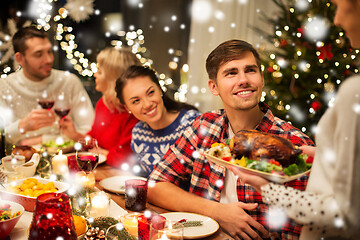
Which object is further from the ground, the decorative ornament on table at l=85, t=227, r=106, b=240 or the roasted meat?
the roasted meat

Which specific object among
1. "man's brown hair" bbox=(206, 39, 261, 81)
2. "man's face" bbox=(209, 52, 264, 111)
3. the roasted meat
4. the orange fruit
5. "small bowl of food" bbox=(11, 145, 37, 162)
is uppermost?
"man's brown hair" bbox=(206, 39, 261, 81)

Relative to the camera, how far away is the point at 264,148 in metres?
1.12

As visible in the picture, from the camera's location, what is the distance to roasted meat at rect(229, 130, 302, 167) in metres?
1.10

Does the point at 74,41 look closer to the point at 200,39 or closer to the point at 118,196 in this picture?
the point at 200,39

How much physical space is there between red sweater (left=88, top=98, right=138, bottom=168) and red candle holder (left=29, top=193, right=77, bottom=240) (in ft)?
4.13

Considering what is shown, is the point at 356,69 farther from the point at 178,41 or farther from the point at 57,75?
the point at 57,75

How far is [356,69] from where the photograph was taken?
2484 millimetres

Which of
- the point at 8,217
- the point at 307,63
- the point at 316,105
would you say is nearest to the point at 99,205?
the point at 8,217

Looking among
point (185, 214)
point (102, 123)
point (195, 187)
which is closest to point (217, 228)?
point (185, 214)

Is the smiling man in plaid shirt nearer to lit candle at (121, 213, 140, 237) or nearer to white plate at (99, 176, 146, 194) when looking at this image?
white plate at (99, 176, 146, 194)

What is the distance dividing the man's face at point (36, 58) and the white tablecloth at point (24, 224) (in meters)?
1.98

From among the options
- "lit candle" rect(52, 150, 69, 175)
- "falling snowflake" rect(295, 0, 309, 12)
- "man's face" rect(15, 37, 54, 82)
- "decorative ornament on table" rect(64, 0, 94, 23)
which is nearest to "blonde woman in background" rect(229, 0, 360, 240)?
"lit candle" rect(52, 150, 69, 175)

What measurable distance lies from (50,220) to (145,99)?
46.2 inches

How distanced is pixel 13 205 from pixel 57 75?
2.22 meters
